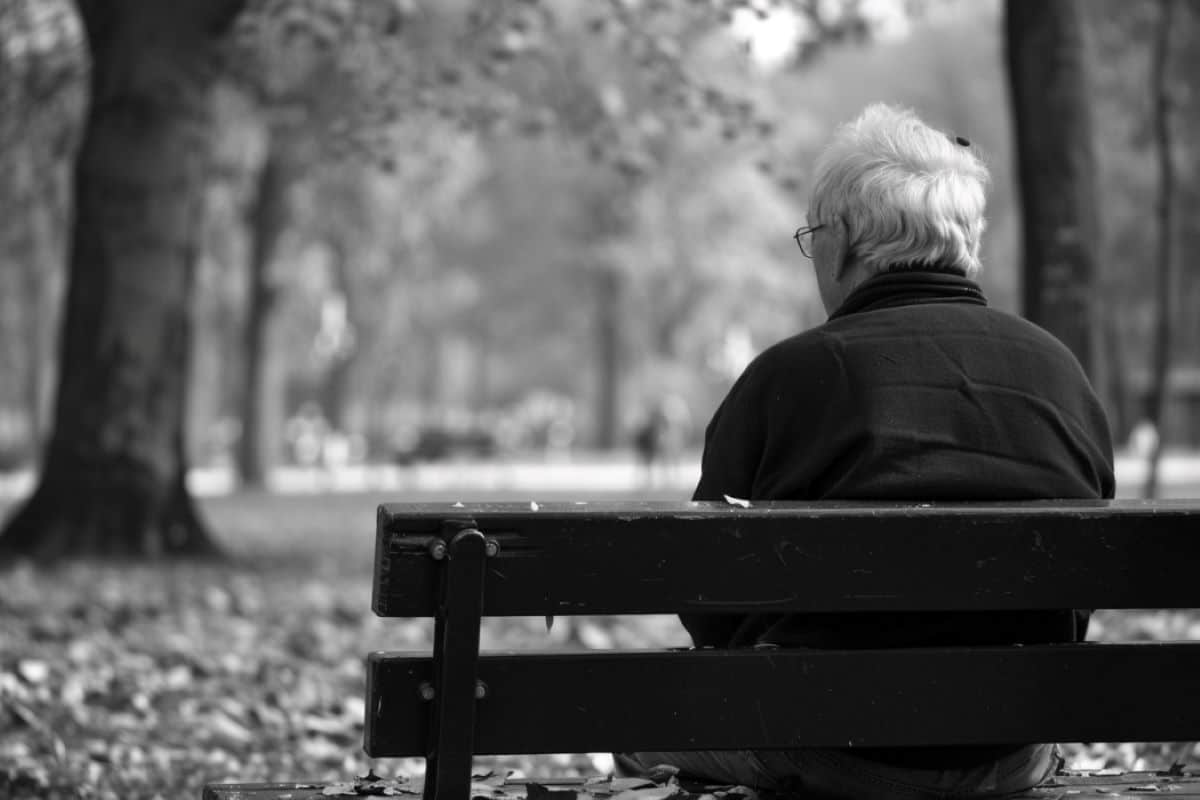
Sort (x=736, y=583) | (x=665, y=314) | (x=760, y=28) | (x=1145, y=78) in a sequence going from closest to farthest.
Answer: (x=736, y=583)
(x=760, y=28)
(x=1145, y=78)
(x=665, y=314)

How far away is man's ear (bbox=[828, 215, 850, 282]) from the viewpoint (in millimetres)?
3277

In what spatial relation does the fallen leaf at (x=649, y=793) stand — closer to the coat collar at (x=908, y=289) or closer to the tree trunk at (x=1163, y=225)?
the coat collar at (x=908, y=289)

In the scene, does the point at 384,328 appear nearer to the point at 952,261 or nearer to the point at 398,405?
the point at 952,261

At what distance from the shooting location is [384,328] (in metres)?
35.9

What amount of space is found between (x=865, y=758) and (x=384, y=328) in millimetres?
33168

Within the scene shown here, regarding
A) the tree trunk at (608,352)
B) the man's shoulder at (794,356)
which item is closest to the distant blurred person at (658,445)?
the tree trunk at (608,352)

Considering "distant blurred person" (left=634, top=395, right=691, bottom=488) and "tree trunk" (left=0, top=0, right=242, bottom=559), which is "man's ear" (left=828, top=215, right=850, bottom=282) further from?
"distant blurred person" (left=634, top=395, right=691, bottom=488)

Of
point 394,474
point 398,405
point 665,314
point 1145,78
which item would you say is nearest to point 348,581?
point 1145,78

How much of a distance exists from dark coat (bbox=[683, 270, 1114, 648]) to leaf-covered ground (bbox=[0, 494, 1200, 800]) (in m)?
0.37

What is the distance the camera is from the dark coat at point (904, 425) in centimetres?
304

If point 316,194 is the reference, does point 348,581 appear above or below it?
below

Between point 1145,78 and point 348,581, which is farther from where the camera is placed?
point 1145,78

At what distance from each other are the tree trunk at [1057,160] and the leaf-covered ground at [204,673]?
1.43 meters

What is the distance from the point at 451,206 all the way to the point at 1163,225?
19.3 meters
